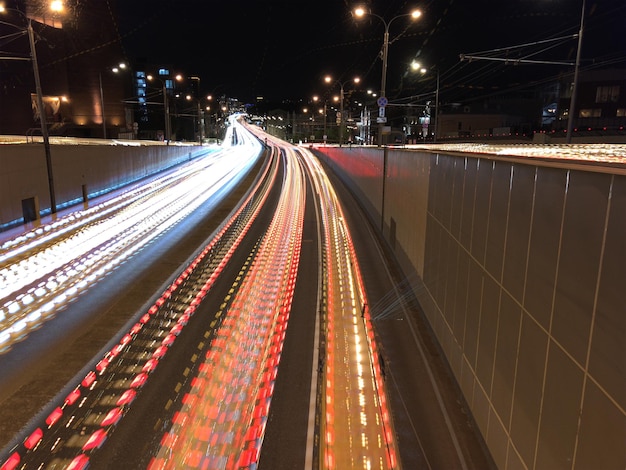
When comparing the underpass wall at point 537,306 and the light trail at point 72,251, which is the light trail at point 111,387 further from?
the underpass wall at point 537,306

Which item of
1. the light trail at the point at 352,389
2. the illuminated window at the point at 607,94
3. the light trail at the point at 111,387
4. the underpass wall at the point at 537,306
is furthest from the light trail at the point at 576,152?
the illuminated window at the point at 607,94

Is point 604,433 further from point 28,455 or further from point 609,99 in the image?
point 609,99

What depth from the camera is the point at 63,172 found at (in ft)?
75.6

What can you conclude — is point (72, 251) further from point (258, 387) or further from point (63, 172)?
Result: point (258, 387)

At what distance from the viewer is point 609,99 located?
48.7 metres

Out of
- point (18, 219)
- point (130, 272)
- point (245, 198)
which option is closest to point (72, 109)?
point (245, 198)

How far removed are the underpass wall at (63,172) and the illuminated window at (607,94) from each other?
44.4 meters

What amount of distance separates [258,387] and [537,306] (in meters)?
4.34

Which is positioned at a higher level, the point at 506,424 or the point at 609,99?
the point at 609,99

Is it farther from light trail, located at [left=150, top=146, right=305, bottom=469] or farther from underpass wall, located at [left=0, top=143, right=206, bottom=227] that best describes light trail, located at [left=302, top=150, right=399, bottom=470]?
underpass wall, located at [left=0, top=143, right=206, bottom=227]

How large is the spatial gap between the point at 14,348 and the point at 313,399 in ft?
17.9

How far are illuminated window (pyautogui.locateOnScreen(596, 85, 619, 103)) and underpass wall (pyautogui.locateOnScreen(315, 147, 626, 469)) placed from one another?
5024 centimetres

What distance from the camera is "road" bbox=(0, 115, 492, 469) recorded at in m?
5.73

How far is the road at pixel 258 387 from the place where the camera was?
5730 millimetres
